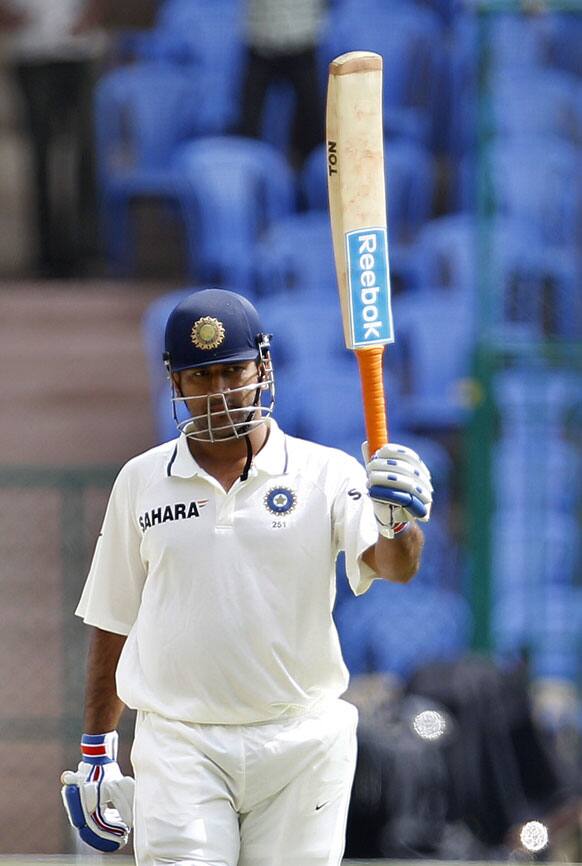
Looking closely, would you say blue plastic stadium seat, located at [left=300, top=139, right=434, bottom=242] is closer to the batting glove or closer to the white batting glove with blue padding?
the white batting glove with blue padding

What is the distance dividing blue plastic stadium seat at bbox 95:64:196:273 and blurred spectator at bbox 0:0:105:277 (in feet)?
0.35

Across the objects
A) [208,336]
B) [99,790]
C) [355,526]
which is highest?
[208,336]

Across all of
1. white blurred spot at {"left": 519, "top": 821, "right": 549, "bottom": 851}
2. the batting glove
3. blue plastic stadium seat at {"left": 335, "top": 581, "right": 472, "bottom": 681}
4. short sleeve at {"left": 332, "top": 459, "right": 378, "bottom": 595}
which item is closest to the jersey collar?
short sleeve at {"left": 332, "top": 459, "right": 378, "bottom": 595}

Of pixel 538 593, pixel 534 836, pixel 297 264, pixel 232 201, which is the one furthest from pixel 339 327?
pixel 534 836

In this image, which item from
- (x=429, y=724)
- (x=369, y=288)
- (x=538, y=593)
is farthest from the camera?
(x=538, y=593)

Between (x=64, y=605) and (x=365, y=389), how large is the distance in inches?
128

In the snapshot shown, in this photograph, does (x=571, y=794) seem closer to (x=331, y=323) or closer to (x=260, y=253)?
(x=331, y=323)

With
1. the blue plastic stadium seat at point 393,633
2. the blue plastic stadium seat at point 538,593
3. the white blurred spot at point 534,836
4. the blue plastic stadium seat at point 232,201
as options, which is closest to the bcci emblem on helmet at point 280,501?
the white blurred spot at point 534,836

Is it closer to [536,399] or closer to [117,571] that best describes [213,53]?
[536,399]

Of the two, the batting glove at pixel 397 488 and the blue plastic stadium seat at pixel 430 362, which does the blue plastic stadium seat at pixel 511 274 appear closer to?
the blue plastic stadium seat at pixel 430 362

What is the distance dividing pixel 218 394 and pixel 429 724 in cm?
301

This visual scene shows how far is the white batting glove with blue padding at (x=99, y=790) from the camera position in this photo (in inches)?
111

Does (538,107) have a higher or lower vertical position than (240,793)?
higher

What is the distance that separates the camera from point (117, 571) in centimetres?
279
